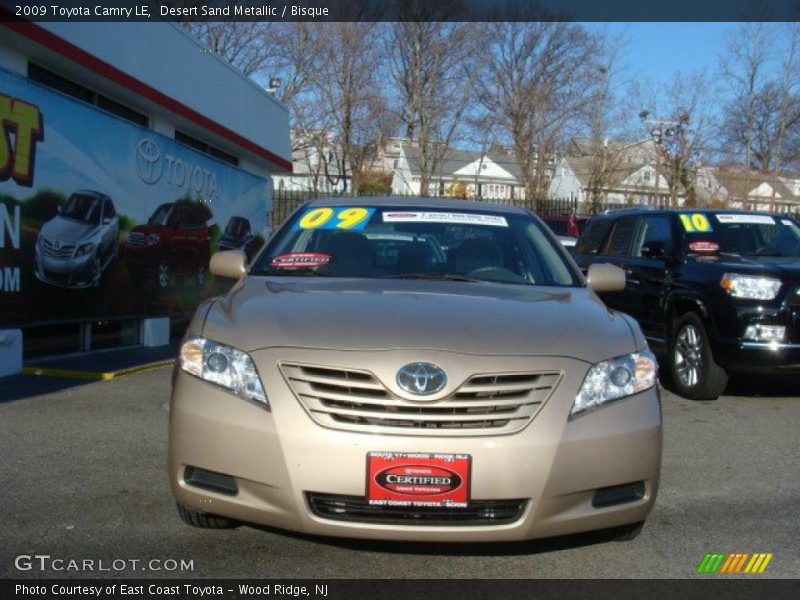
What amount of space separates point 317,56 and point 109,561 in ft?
101

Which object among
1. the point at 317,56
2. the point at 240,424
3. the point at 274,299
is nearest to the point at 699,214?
the point at 274,299

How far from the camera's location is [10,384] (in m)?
8.11

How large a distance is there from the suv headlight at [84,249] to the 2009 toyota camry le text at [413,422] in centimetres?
629

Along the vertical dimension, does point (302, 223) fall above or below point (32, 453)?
above

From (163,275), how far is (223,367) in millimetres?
8918

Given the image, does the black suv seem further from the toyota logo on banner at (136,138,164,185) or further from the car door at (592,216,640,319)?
the toyota logo on banner at (136,138,164,185)

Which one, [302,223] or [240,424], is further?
[302,223]

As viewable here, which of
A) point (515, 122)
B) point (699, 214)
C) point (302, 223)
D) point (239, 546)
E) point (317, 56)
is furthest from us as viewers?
point (515, 122)

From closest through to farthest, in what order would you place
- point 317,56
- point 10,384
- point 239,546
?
1. point 239,546
2. point 10,384
3. point 317,56

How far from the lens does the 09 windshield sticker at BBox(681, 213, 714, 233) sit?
9055mm

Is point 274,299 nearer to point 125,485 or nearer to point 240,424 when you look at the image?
point 240,424

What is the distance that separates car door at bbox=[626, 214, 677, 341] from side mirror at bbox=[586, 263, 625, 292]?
368 cm

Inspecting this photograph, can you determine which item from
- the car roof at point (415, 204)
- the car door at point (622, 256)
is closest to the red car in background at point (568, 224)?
the car door at point (622, 256)

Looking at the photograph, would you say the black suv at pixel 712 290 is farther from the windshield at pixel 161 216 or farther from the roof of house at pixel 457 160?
the roof of house at pixel 457 160
